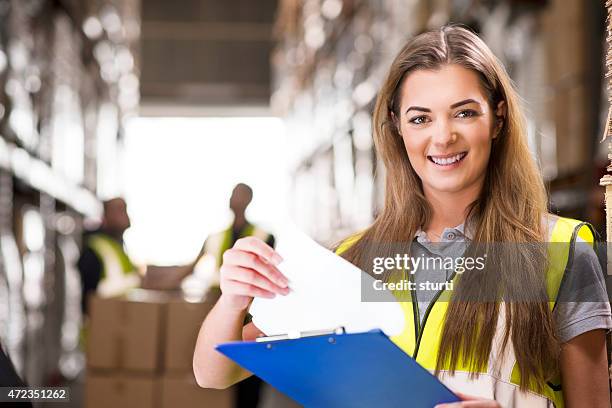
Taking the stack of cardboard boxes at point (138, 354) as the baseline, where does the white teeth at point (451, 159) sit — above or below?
above

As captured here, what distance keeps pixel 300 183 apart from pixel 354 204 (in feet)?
16.5

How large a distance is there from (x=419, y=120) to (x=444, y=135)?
0.07m

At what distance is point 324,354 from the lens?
1.68 m

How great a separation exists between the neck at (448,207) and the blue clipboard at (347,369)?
41 cm

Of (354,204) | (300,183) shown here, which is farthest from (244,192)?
(300,183)

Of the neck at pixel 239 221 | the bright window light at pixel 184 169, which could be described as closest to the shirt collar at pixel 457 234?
the neck at pixel 239 221

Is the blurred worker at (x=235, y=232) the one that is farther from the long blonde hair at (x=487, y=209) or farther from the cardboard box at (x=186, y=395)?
the cardboard box at (x=186, y=395)

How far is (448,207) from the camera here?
199 centimetres

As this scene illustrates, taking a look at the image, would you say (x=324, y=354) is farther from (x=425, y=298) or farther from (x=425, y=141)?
(x=425, y=141)

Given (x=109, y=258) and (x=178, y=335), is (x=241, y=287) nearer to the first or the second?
(x=178, y=335)

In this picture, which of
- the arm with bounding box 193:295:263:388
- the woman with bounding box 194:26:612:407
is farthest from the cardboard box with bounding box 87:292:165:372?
the woman with bounding box 194:26:612:407

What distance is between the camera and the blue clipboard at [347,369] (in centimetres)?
164

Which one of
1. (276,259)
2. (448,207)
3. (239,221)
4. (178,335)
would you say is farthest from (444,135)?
(178,335)

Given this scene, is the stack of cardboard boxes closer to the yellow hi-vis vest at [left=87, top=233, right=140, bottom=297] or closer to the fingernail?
the yellow hi-vis vest at [left=87, top=233, right=140, bottom=297]
